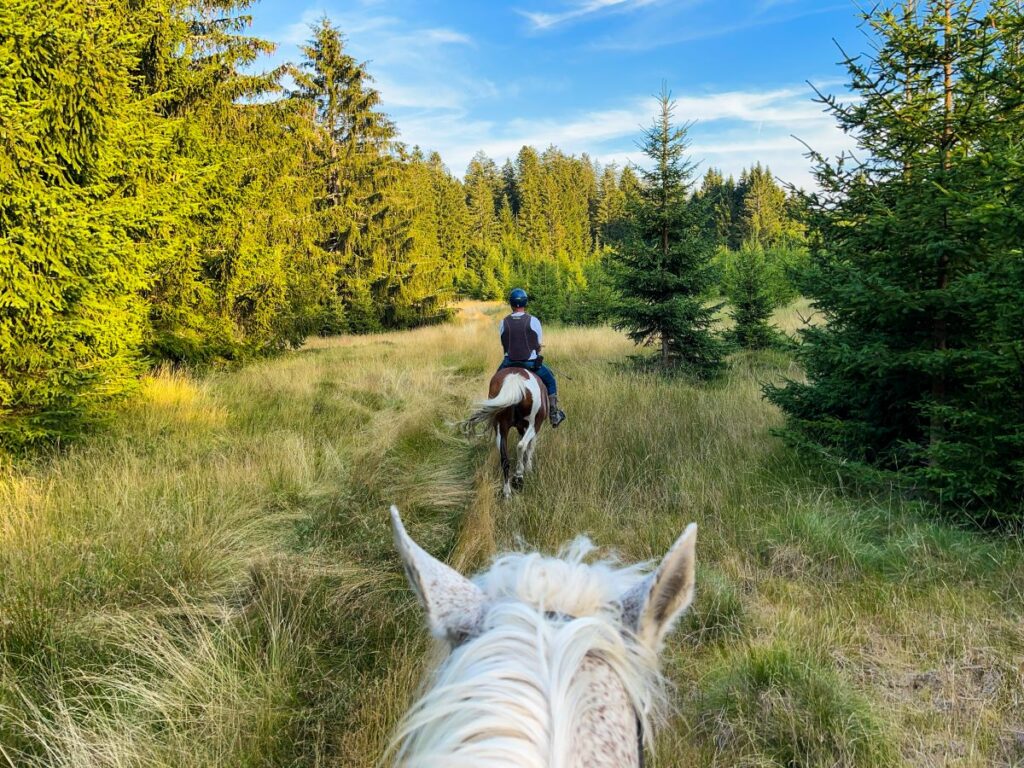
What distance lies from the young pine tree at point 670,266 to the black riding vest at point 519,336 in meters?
4.33

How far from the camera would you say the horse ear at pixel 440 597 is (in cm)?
119

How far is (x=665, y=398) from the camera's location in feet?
26.7

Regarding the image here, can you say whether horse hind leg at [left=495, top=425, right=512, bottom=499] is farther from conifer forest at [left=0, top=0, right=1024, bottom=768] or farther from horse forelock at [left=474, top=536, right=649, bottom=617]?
horse forelock at [left=474, top=536, right=649, bottom=617]

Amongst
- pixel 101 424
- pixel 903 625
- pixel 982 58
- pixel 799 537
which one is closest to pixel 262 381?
pixel 101 424

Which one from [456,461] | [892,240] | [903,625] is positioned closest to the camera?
[903,625]

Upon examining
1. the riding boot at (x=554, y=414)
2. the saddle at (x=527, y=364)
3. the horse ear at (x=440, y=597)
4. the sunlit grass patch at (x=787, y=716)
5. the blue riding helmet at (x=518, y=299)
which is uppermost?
the blue riding helmet at (x=518, y=299)

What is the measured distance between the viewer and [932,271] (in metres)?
4.36

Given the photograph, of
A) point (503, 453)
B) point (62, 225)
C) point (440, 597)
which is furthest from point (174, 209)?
point (440, 597)

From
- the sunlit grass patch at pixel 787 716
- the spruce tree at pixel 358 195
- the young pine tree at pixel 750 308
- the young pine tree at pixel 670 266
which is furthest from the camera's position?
the spruce tree at pixel 358 195

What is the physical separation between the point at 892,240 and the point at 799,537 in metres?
2.69

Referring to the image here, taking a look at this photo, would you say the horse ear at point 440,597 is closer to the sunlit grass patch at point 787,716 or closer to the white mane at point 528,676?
the white mane at point 528,676

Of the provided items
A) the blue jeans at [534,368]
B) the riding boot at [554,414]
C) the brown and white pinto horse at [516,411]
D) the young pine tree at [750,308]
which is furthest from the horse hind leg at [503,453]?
the young pine tree at [750,308]

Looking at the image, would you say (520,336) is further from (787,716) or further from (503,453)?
(787,716)

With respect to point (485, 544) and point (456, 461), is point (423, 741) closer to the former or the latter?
point (485, 544)
